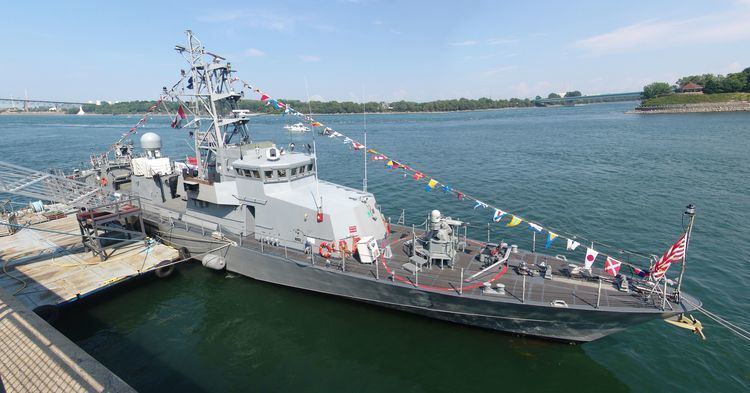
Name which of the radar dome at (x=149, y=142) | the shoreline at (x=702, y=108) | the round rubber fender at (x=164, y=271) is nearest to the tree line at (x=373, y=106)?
the shoreline at (x=702, y=108)

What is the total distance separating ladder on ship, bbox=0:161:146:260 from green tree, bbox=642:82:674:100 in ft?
513

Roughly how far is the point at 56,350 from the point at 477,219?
22477 millimetres

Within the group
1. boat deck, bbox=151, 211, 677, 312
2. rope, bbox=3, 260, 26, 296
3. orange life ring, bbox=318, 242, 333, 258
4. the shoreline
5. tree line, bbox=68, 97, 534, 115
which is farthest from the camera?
tree line, bbox=68, 97, 534, 115

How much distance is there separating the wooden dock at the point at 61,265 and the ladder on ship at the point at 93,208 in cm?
70

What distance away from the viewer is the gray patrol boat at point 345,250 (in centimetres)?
1182

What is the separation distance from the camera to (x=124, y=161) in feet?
82.9

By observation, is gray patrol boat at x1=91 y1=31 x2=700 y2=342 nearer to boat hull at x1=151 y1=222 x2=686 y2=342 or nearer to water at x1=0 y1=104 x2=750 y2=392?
boat hull at x1=151 y1=222 x2=686 y2=342

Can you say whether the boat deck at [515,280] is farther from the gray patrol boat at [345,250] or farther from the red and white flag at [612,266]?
the red and white flag at [612,266]

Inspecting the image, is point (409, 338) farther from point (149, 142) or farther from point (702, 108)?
point (702, 108)

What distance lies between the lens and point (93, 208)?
1691cm

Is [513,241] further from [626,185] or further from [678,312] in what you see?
[626,185]

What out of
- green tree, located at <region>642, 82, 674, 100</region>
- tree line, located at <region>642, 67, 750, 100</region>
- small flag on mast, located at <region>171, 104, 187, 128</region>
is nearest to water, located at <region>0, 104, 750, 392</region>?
small flag on mast, located at <region>171, 104, 187, 128</region>

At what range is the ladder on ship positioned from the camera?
16.9 meters

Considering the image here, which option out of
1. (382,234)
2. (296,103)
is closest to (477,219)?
(382,234)
